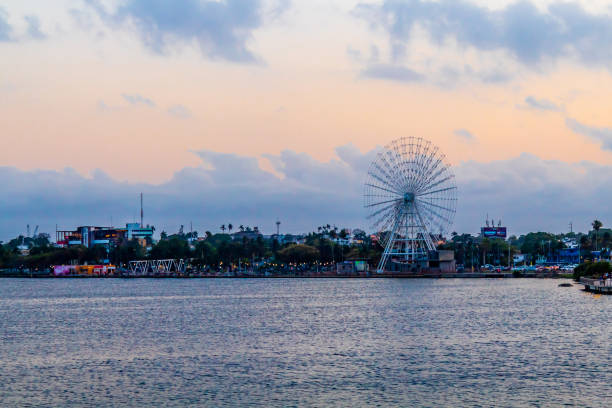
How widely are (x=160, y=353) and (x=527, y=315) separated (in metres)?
52.2

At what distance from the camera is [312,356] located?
65.9m

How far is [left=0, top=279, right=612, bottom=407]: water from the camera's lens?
1964 inches

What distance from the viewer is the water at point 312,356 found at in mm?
49875

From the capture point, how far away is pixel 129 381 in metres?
54.9

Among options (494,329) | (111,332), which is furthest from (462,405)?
(111,332)

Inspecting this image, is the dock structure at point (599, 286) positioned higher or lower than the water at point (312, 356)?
higher

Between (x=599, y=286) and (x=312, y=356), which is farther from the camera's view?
(x=599, y=286)

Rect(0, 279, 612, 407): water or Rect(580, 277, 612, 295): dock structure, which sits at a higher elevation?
Rect(580, 277, 612, 295): dock structure

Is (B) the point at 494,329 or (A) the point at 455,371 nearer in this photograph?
(A) the point at 455,371

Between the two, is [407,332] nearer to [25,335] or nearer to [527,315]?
[527,315]

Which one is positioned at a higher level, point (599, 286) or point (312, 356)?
point (599, 286)

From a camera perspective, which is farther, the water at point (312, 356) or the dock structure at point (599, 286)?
the dock structure at point (599, 286)

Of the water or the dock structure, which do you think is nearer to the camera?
the water

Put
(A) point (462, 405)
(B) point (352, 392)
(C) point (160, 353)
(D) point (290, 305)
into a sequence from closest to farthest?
(A) point (462, 405) < (B) point (352, 392) < (C) point (160, 353) < (D) point (290, 305)
